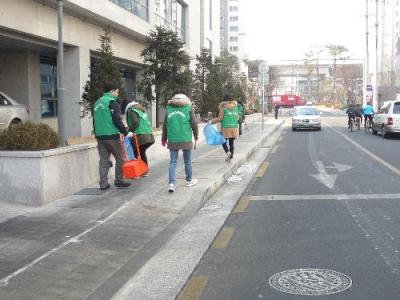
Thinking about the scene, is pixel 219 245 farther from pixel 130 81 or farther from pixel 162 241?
pixel 130 81

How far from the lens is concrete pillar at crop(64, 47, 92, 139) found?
19.8 metres

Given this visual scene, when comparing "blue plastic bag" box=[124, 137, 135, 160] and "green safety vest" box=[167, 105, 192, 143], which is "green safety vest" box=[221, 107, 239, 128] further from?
Result: "green safety vest" box=[167, 105, 192, 143]

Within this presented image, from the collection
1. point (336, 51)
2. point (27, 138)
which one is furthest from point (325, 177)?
point (336, 51)

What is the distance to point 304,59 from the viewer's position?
4328 inches

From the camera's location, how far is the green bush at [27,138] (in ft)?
27.3

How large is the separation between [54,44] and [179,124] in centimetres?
1107

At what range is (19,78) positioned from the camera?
801 inches

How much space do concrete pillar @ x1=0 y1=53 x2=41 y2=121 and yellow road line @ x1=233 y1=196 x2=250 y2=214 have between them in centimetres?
1331

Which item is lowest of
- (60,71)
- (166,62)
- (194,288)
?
(194,288)

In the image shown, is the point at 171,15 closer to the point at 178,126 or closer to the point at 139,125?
the point at 139,125

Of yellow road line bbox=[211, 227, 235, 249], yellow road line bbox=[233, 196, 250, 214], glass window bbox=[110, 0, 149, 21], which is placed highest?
glass window bbox=[110, 0, 149, 21]

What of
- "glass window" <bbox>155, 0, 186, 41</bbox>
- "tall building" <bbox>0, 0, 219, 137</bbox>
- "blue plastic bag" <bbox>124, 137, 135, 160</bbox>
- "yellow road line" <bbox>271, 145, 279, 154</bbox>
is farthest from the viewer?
"glass window" <bbox>155, 0, 186, 41</bbox>

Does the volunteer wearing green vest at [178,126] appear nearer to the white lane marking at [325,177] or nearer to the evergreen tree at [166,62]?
the white lane marking at [325,177]

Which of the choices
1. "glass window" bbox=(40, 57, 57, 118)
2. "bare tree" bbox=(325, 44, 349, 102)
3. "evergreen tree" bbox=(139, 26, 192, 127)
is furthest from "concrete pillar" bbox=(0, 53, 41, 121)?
"bare tree" bbox=(325, 44, 349, 102)
